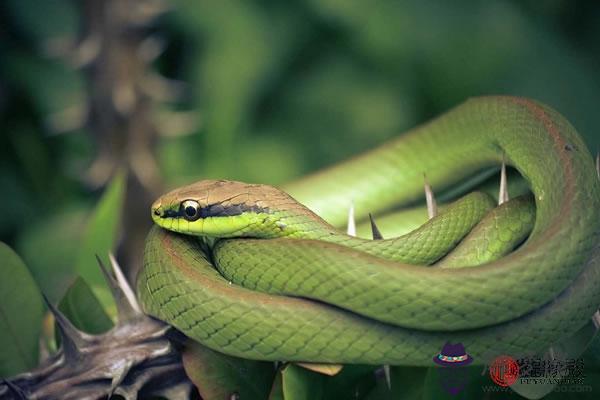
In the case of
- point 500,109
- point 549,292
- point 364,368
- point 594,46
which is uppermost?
point 594,46

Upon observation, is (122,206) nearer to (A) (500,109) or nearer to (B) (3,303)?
(B) (3,303)

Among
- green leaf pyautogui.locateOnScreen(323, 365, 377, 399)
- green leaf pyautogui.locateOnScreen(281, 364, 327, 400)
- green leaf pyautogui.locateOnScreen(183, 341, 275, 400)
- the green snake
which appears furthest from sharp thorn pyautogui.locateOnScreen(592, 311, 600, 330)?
green leaf pyautogui.locateOnScreen(183, 341, 275, 400)

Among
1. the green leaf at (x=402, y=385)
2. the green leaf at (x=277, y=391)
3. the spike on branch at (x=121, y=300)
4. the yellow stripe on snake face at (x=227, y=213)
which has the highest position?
the yellow stripe on snake face at (x=227, y=213)

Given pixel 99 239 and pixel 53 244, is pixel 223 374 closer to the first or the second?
pixel 99 239

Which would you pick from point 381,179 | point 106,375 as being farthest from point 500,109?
point 106,375

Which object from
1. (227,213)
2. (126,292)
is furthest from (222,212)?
(126,292)

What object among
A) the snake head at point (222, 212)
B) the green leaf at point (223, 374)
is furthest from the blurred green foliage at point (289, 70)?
the green leaf at point (223, 374)

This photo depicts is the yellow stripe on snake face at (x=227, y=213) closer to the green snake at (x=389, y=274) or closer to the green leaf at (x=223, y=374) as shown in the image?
the green snake at (x=389, y=274)
